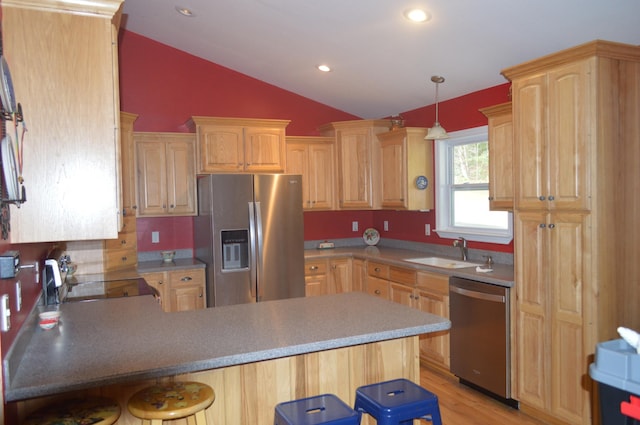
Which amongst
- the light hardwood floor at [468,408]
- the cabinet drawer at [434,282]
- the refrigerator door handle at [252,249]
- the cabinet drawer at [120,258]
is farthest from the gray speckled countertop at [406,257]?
the cabinet drawer at [120,258]

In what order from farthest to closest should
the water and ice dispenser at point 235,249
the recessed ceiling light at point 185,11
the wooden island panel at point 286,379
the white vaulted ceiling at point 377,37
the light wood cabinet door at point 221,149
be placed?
the light wood cabinet door at point 221,149
the water and ice dispenser at point 235,249
the recessed ceiling light at point 185,11
the white vaulted ceiling at point 377,37
the wooden island panel at point 286,379

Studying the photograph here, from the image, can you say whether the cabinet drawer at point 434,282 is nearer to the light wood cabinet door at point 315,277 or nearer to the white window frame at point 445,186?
the white window frame at point 445,186

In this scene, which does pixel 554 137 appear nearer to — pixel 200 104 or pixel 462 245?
pixel 462 245

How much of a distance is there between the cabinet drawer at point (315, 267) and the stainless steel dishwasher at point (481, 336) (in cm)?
168

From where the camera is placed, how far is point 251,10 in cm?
378

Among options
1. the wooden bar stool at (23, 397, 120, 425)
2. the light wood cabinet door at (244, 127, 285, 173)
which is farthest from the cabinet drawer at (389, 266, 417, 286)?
the wooden bar stool at (23, 397, 120, 425)

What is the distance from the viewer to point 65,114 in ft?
6.50

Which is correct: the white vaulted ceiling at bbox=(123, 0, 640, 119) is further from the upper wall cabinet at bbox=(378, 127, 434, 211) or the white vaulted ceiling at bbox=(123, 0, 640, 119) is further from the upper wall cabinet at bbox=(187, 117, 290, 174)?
the upper wall cabinet at bbox=(187, 117, 290, 174)

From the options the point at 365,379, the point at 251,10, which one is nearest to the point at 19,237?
the point at 365,379

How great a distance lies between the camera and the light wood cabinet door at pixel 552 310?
294 cm

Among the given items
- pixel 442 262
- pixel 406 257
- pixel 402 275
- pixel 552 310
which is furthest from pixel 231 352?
pixel 406 257

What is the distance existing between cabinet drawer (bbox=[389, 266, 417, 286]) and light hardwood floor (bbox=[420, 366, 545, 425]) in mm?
851

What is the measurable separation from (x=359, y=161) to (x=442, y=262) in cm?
154

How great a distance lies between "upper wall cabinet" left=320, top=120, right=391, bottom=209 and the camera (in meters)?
5.40
